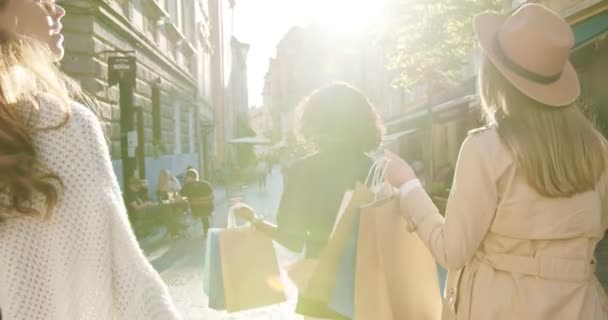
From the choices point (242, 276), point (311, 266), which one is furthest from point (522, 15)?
point (242, 276)

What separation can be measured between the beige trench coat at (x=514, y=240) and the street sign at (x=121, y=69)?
33.4 feet

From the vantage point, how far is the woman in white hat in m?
1.87

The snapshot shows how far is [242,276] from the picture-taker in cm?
306

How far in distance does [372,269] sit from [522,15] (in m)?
0.95

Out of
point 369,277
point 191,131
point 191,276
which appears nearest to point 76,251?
point 369,277

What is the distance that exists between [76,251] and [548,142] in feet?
4.33

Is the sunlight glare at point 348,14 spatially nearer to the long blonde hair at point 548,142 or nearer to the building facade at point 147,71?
the building facade at point 147,71

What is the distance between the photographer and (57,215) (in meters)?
1.25

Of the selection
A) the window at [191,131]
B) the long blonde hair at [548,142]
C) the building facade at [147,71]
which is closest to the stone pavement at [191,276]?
the building facade at [147,71]

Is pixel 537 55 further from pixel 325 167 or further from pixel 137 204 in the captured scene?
pixel 137 204

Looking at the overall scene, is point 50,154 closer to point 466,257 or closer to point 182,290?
point 466,257

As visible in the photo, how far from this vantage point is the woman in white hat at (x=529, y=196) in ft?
6.12

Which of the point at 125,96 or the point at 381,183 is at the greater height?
the point at 125,96

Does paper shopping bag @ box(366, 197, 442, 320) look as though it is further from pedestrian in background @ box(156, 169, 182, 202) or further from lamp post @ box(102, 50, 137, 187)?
pedestrian in background @ box(156, 169, 182, 202)
